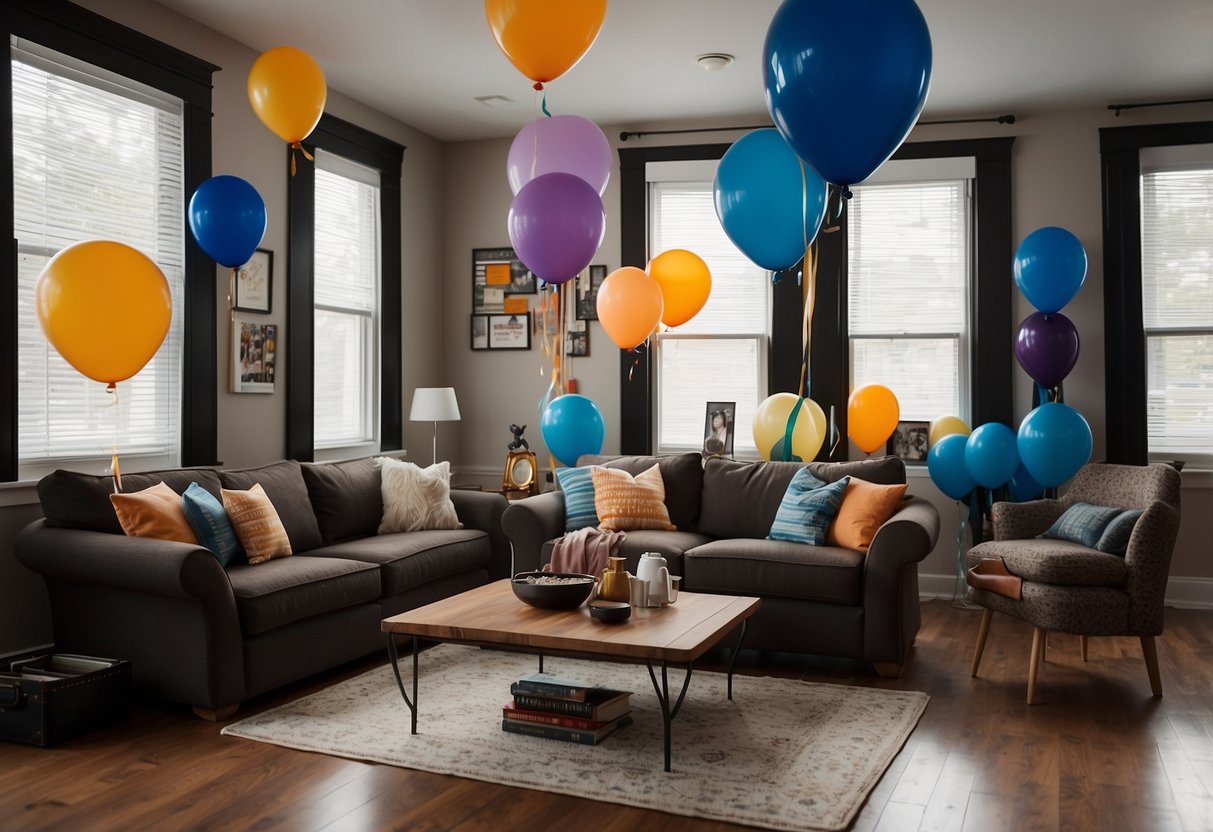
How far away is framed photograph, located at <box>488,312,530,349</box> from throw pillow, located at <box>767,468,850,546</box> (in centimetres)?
258

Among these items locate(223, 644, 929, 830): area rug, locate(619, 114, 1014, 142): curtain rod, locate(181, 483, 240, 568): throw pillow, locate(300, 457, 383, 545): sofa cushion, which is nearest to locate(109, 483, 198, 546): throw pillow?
locate(181, 483, 240, 568): throw pillow

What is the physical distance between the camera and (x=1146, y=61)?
5.18m

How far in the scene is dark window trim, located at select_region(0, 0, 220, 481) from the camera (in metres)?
3.88

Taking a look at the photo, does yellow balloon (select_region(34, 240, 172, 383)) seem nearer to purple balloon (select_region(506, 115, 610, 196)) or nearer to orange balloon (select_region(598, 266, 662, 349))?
purple balloon (select_region(506, 115, 610, 196))

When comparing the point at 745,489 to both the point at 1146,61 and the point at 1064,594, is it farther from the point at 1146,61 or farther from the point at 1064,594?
the point at 1146,61

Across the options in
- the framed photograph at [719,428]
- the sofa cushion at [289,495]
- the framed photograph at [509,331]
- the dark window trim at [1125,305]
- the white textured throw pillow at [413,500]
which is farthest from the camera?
the framed photograph at [509,331]

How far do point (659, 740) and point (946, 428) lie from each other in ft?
10.5

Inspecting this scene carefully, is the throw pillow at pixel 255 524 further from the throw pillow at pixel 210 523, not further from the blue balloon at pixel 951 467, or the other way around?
the blue balloon at pixel 951 467

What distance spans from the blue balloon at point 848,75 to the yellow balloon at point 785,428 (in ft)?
8.94

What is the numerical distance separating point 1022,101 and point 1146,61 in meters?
0.76

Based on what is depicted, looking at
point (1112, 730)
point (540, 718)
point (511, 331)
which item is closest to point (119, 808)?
point (540, 718)

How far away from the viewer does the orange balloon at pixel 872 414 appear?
565 centimetres

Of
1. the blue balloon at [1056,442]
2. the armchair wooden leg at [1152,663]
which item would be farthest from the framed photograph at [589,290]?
the armchair wooden leg at [1152,663]

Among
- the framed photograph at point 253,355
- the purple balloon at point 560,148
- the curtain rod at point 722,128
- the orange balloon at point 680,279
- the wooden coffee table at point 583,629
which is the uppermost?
the curtain rod at point 722,128
